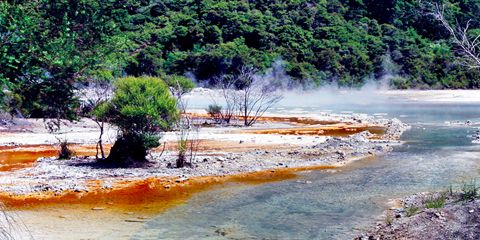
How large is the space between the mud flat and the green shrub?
0.86 m

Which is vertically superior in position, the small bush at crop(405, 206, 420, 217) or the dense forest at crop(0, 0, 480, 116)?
the dense forest at crop(0, 0, 480, 116)

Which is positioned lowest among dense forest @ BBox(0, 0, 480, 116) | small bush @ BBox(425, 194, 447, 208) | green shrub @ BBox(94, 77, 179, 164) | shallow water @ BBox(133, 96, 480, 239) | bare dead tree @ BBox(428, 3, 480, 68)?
shallow water @ BBox(133, 96, 480, 239)

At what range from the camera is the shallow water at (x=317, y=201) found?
41.9 feet

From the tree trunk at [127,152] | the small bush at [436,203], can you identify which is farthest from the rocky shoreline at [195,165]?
the small bush at [436,203]

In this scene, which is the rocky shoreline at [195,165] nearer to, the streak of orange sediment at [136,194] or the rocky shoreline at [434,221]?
the streak of orange sediment at [136,194]

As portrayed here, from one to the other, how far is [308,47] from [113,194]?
70.0 meters

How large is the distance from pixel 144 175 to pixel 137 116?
2.27 meters

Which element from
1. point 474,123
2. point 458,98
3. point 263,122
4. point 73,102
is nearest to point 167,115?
point 73,102

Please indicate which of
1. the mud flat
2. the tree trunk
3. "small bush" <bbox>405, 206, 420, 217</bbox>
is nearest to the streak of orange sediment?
the mud flat

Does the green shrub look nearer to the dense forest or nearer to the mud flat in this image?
the mud flat

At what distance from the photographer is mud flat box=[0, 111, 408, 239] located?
14.3 metres

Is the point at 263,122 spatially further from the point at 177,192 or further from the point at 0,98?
the point at 0,98

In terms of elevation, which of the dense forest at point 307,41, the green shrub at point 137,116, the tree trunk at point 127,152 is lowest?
the tree trunk at point 127,152

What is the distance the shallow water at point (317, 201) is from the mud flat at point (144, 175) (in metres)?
0.89
